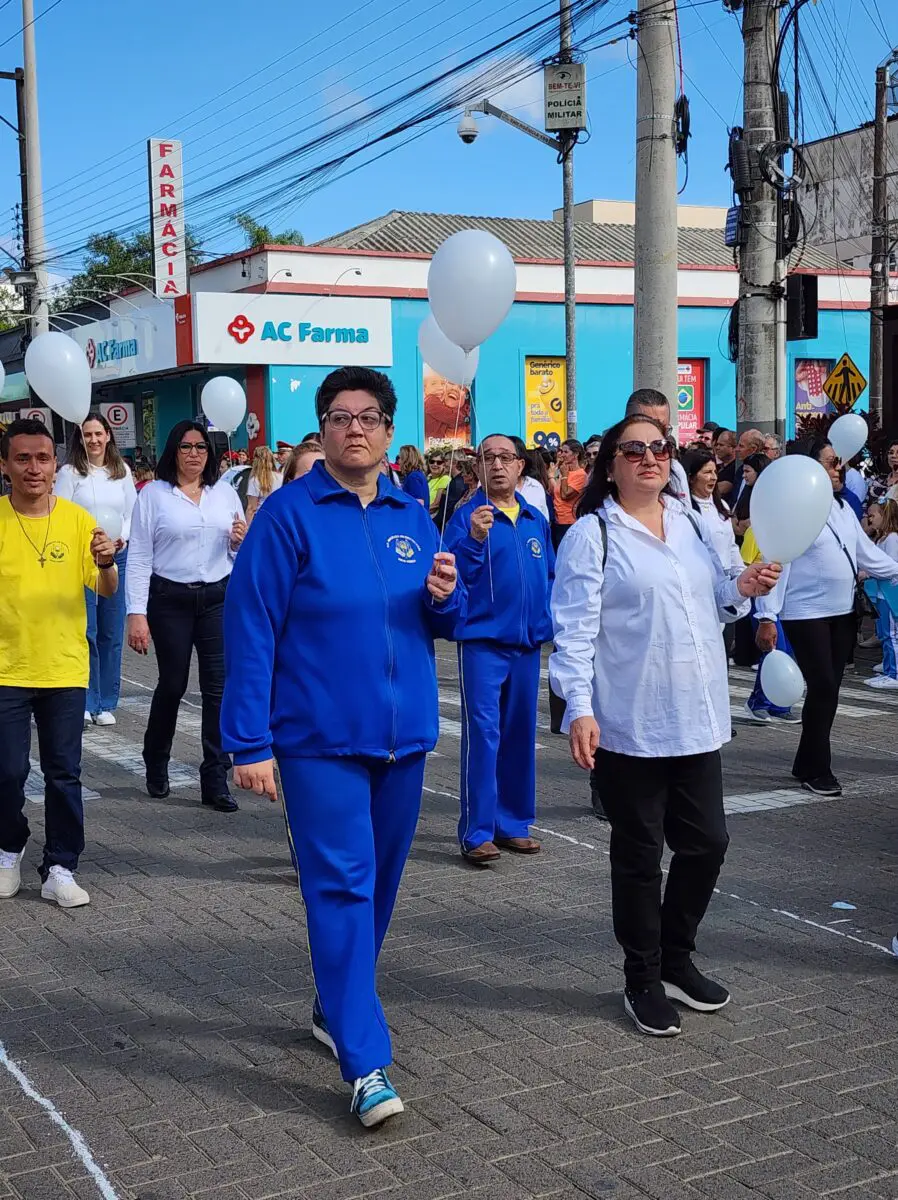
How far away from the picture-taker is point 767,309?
508 inches

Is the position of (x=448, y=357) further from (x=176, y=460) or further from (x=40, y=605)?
(x=40, y=605)

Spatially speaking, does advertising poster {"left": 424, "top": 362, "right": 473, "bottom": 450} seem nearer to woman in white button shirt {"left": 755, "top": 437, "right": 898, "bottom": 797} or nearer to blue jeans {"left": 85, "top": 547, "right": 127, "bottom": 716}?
blue jeans {"left": 85, "top": 547, "right": 127, "bottom": 716}

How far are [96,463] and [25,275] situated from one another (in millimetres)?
18124

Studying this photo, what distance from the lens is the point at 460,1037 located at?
4.49m

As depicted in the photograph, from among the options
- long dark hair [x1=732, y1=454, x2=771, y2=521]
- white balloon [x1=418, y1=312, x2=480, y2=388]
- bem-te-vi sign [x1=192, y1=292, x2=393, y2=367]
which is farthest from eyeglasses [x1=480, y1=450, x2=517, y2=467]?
bem-te-vi sign [x1=192, y1=292, x2=393, y2=367]

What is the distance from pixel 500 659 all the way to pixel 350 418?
284 cm

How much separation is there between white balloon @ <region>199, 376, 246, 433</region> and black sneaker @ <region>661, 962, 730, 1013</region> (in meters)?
8.92

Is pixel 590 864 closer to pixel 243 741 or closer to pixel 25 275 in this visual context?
pixel 243 741

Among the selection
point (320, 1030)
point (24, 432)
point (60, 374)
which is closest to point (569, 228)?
point (60, 374)

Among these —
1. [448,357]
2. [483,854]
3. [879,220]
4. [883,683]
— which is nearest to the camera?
[483,854]

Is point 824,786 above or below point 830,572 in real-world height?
below

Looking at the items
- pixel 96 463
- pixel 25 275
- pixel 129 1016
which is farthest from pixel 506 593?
pixel 25 275

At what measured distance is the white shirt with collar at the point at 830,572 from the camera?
7.81 metres

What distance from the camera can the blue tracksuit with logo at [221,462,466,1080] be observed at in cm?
388
